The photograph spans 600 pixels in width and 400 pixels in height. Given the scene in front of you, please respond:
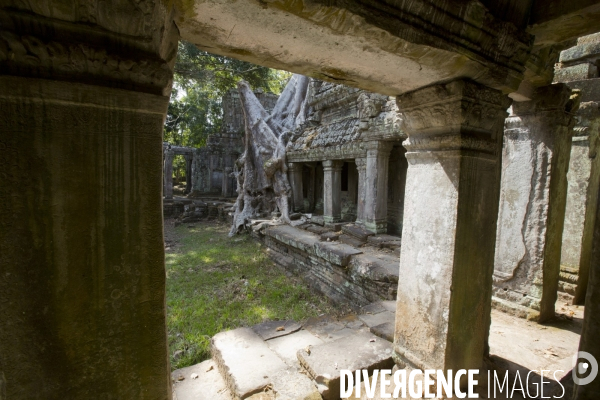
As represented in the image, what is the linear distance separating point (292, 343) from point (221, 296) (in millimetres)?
3096

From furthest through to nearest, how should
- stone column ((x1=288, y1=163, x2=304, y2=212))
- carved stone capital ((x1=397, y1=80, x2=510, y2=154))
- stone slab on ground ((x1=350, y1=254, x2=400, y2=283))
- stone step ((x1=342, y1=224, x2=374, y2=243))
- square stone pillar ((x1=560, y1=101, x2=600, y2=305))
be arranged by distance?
1. stone column ((x1=288, y1=163, x2=304, y2=212))
2. stone step ((x1=342, y1=224, x2=374, y2=243))
3. stone slab on ground ((x1=350, y1=254, x2=400, y2=283))
4. square stone pillar ((x1=560, y1=101, x2=600, y2=305))
5. carved stone capital ((x1=397, y1=80, x2=510, y2=154))

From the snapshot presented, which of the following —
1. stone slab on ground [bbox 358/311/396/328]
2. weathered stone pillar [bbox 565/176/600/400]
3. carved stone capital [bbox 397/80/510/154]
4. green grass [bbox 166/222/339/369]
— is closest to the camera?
weathered stone pillar [bbox 565/176/600/400]

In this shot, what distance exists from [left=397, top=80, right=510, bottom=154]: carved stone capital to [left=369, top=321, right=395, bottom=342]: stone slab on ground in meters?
1.69

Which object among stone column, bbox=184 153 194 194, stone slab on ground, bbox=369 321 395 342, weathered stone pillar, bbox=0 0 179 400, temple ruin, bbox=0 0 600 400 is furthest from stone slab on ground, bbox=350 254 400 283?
stone column, bbox=184 153 194 194

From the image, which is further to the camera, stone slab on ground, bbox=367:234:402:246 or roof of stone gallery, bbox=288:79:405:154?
roof of stone gallery, bbox=288:79:405:154

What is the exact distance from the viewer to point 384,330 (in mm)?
2699

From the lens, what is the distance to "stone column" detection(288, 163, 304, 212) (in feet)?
33.1

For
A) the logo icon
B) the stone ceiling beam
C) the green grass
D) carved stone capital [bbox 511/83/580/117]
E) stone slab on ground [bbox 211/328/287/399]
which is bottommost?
the green grass

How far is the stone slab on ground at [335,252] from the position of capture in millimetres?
5527

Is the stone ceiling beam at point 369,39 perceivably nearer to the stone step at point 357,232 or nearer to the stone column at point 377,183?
the stone column at point 377,183

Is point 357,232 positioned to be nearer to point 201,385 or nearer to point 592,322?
point 201,385

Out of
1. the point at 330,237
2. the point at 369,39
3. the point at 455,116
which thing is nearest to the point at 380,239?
the point at 330,237

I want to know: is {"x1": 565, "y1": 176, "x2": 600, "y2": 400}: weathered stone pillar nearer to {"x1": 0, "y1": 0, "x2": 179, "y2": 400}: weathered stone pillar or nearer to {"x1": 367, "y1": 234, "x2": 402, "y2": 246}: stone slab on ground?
{"x1": 0, "y1": 0, "x2": 179, "y2": 400}: weathered stone pillar

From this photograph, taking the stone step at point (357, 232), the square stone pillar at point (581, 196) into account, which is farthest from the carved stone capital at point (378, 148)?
the square stone pillar at point (581, 196)
